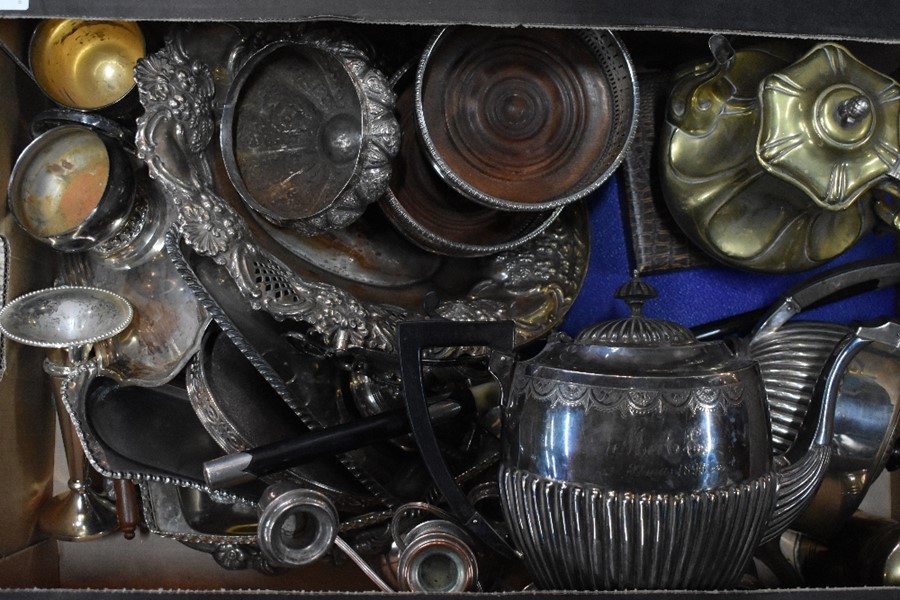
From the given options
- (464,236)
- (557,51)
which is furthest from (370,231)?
(557,51)

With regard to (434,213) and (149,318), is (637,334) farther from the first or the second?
(149,318)

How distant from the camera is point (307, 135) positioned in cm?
82

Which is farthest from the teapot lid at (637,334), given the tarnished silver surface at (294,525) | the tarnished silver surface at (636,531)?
the tarnished silver surface at (294,525)

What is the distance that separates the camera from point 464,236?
0.87 metres

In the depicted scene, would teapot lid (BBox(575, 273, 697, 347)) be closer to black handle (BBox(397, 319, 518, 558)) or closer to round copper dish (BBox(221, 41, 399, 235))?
black handle (BBox(397, 319, 518, 558))

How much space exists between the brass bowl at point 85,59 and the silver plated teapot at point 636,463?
421 millimetres

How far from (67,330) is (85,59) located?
0.26m

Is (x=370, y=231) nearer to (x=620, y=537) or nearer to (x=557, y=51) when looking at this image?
(x=557, y=51)

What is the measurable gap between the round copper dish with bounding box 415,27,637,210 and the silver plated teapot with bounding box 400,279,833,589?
0.21 meters

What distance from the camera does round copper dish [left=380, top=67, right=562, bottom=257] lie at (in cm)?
85

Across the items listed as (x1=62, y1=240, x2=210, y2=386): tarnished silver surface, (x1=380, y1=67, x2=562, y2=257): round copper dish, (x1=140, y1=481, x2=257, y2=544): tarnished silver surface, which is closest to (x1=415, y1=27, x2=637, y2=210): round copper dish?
(x1=380, y1=67, x2=562, y2=257): round copper dish

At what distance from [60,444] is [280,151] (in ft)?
1.31

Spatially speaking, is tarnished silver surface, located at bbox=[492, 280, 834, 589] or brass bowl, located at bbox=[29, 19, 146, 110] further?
brass bowl, located at bbox=[29, 19, 146, 110]

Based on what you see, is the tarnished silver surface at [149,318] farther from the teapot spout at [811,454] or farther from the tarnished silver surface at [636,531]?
the teapot spout at [811,454]
